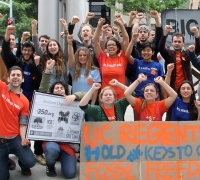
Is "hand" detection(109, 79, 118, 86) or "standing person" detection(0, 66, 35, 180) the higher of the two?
"hand" detection(109, 79, 118, 86)

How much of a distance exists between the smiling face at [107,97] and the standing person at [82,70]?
1.49 ft

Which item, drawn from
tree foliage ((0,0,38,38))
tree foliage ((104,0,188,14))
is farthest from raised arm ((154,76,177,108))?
tree foliage ((0,0,38,38))

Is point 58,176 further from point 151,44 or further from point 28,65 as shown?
point 151,44

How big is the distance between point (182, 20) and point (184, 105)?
5.23 feet

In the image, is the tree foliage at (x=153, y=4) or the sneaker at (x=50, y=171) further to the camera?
the tree foliage at (x=153, y=4)

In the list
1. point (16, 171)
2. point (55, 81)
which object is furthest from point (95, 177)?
point (55, 81)

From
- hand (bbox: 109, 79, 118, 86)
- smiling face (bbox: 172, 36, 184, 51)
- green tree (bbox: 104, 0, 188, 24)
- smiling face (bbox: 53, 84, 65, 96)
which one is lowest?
smiling face (bbox: 53, 84, 65, 96)

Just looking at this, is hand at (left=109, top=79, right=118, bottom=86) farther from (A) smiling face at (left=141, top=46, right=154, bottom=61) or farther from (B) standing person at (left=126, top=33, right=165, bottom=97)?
(A) smiling face at (left=141, top=46, right=154, bottom=61)

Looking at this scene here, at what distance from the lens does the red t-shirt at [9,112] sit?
454cm

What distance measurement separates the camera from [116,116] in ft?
16.2

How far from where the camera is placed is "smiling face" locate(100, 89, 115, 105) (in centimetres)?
487

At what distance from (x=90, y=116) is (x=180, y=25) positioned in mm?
2191

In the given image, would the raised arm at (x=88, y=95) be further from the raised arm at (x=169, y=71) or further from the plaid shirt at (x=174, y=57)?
the plaid shirt at (x=174, y=57)

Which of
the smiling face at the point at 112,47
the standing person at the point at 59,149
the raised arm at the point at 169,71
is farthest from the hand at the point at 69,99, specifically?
the raised arm at the point at 169,71
